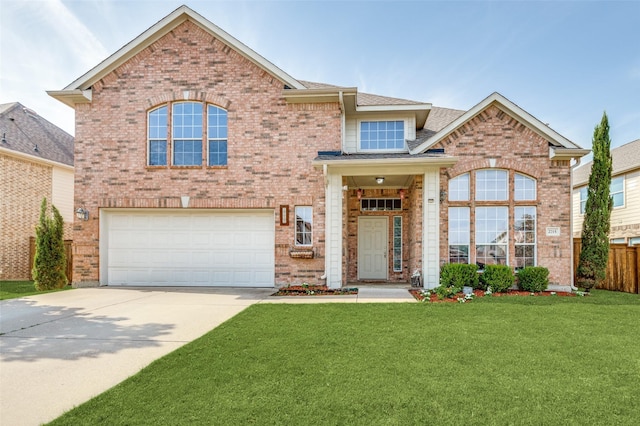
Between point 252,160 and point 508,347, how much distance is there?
8.02 metres

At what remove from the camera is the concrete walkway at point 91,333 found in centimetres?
342

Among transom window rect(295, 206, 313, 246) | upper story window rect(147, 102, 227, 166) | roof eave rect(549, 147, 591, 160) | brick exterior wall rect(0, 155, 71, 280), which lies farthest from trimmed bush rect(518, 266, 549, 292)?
brick exterior wall rect(0, 155, 71, 280)

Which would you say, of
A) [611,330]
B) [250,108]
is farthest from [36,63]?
[611,330]

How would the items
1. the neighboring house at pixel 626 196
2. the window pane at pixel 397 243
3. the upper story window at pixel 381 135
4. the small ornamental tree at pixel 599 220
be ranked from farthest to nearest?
1. the neighboring house at pixel 626 196
2. the window pane at pixel 397 243
3. the upper story window at pixel 381 135
4. the small ornamental tree at pixel 599 220

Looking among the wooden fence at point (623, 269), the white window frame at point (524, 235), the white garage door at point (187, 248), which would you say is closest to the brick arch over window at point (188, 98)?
the white garage door at point (187, 248)

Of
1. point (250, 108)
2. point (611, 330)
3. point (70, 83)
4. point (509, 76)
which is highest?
point (509, 76)

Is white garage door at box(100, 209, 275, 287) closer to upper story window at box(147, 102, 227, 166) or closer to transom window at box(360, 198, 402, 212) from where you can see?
upper story window at box(147, 102, 227, 166)

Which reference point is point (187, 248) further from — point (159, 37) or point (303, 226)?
point (159, 37)

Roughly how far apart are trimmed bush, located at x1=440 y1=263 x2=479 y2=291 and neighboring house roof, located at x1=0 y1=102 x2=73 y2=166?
15.4 m

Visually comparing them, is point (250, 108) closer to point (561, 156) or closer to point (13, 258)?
point (561, 156)

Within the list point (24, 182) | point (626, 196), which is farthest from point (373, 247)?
point (24, 182)

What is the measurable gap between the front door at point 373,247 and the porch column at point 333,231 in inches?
96.5

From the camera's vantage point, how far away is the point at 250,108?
10617mm

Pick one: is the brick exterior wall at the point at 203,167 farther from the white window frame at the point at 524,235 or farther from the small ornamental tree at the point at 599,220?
the small ornamental tree at the point at 599,220
